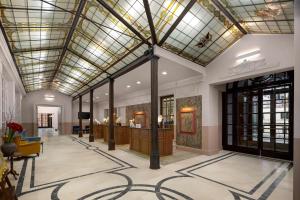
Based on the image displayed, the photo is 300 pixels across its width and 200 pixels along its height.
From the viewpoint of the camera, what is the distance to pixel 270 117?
6.23 meters

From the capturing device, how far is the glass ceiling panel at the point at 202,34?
177 inches

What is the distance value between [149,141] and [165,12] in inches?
176

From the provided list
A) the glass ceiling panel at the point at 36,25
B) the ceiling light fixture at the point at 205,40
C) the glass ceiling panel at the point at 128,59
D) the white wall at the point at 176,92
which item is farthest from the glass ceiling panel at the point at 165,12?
the white wall at the point at 176,92

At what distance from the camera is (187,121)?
25.5ft

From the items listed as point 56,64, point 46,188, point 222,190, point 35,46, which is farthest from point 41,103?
point 222,190

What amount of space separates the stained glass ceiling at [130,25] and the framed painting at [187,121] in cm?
225

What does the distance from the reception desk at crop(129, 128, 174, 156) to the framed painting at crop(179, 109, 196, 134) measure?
3.60 ft

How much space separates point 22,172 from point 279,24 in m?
7.76

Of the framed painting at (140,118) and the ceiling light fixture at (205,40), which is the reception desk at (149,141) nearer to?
the framed painting at (140,118)

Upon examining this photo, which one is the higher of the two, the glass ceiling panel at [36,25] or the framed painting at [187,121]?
the glass ceiling panel at [36,25]

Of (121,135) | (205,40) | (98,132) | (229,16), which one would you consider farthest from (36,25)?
(98,132)

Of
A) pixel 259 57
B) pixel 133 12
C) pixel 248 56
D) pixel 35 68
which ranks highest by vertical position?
pixel 133 12

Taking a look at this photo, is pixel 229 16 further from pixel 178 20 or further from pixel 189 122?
pixel 189 122

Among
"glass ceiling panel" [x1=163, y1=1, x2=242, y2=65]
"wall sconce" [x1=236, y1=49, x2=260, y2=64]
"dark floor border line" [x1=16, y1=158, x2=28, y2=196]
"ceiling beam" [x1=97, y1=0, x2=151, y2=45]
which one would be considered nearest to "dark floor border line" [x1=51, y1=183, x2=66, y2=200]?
"dark floor border line" [x1=16, y1=158, x2=28, y2=196]
